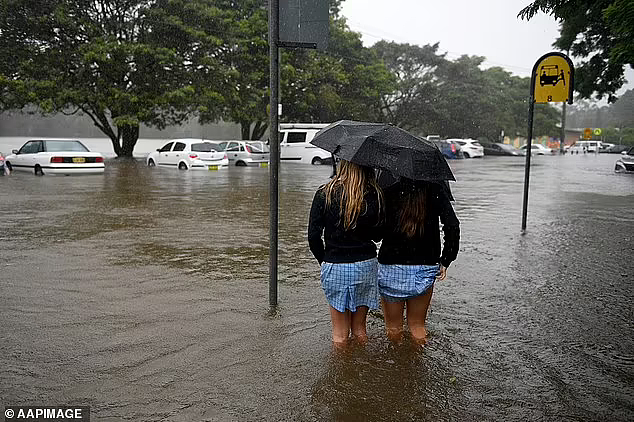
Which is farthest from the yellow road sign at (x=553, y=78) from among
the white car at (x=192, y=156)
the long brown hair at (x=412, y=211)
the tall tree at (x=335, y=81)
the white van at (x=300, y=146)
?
the tall tree at (x=335, y=81)

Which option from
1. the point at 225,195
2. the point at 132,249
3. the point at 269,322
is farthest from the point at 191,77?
the point at 269,322

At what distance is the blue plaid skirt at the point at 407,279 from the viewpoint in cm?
417

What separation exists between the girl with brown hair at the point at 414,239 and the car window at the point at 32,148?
65.0ft

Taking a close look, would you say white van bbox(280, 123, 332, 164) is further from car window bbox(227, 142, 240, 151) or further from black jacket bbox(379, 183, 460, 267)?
black jacket bbox(379, 183, 460, 267)

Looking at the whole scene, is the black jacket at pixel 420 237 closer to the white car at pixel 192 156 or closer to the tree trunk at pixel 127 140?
the white car at pixel 192 156

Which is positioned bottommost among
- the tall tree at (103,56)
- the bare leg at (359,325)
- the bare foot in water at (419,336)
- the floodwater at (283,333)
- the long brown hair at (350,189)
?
the floodwater at (283,333)

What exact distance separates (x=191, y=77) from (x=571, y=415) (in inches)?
1166

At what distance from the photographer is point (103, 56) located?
89.8 feet

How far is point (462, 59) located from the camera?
2261 inches

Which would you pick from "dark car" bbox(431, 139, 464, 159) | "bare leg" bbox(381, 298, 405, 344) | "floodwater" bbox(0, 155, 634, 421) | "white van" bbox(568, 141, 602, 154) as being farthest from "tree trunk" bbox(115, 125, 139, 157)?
"white van" bbox(568, 141, 602, 154)

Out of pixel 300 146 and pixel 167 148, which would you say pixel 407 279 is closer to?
pixel 167 148

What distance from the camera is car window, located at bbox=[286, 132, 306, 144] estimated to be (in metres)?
33.2

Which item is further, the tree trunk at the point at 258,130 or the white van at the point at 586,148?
the white van at the point at 586,148

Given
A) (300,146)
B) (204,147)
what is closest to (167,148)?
(204,147)
